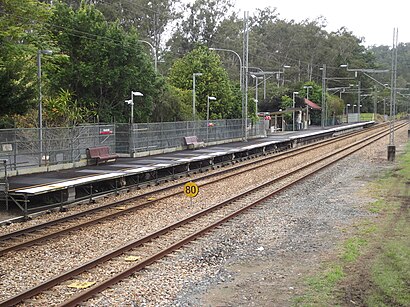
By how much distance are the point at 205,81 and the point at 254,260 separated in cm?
3591

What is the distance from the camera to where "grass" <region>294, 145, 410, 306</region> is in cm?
809

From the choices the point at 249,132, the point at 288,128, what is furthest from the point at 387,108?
the point at 249,132

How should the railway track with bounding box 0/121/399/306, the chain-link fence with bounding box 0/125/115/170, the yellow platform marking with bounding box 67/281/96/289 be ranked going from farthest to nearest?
1. the chain-link fence with bounding box 0/125/115/170
2. the yellow platform marking with bounding box 67/281/96/289
3. the railway track with bounding box 0/121/399/306

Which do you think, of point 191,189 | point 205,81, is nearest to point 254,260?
point 191,189

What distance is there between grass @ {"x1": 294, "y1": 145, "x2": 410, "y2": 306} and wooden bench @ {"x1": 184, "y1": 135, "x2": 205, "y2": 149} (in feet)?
67.0

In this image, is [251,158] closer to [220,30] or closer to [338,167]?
[338,167]

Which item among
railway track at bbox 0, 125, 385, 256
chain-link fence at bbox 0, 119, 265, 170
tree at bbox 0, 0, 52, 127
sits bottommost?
railway track at bbox 0, 125, 385, 256

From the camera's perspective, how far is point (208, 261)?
413 inches

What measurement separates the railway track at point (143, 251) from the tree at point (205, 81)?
26.4 meters

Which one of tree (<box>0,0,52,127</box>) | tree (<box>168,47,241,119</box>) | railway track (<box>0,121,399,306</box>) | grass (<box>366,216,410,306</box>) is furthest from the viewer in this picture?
tree (<box>168,47,241,119</box>)

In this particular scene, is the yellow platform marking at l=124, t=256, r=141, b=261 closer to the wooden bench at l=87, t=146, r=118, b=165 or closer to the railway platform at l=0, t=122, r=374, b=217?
the railway platform at l=0, t=122, r=374, b=217

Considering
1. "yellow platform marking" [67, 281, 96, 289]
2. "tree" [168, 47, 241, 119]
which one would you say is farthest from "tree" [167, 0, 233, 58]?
"yellow platform marking" [67, 281, 96, 289]

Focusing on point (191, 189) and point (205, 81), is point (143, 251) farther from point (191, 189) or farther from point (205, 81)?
→ point (205, 81)

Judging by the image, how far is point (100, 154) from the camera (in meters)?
26.5
